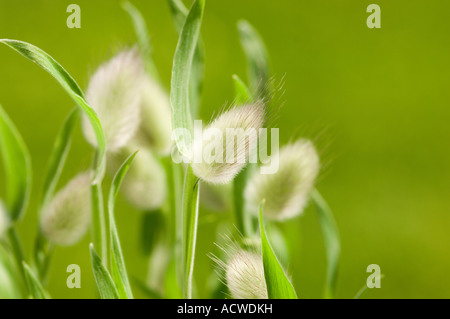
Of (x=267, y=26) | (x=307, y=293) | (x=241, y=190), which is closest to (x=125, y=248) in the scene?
(x=307, y=293)

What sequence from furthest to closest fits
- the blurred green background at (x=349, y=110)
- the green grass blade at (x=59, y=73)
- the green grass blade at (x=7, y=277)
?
the blurred green background at (x=349, y=110), the green grass blade at (x=7, y=277), the green grass blade at (x=59, y=73)

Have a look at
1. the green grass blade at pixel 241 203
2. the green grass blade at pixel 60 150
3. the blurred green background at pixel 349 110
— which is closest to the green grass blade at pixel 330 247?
the green grass blade at pixel 241 203

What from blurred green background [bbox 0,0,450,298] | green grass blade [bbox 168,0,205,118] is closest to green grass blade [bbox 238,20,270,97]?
green grass blade [bbox 168,0,205,118]

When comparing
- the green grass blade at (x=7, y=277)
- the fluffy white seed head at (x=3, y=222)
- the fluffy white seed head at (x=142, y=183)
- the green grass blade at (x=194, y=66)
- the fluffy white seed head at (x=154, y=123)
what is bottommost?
the green grass blade at (x=7, y=277)

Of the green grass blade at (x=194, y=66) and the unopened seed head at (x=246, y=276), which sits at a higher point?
the green grass blade at (x=194, y=66)

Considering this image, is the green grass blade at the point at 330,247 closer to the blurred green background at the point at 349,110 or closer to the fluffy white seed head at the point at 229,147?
the fluffy white seed head at the point at 229,147

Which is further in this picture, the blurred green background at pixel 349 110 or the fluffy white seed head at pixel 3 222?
the blurred green background at pixel 349 110

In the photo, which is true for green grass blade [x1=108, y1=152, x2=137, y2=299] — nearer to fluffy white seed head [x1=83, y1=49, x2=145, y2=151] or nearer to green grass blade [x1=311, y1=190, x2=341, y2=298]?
fluffy white seed head [x1=83, y1=49, x2=145, y2=151]

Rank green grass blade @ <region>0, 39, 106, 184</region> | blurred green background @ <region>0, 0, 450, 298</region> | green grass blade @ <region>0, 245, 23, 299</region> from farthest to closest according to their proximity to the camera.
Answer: blurred green background @ <region>0, 0, 450, 298</region> < green grass blade @ <region>0, 245, 23, 299</region> < green grass blade @ <region>0, 39, 106, 184</region>
